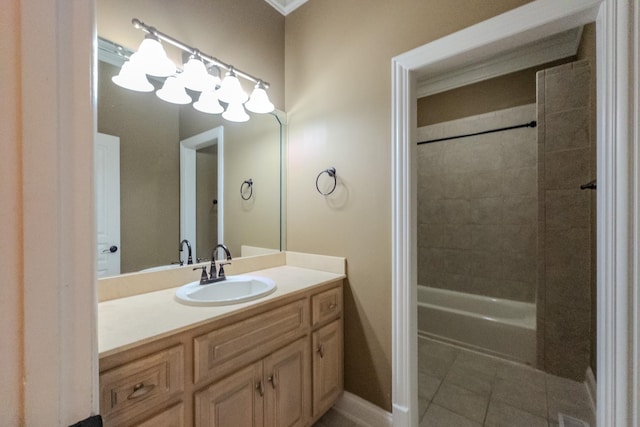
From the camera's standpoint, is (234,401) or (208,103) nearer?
(234,401)

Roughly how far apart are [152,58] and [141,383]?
135 cm

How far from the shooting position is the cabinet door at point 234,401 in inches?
38.3

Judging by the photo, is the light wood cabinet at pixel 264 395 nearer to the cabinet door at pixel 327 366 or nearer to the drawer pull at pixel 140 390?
the cabinet door at pixel 327 366

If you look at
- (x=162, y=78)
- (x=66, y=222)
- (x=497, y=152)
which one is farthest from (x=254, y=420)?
(x=497, y=152)

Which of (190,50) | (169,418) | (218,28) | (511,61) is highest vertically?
(511,61)

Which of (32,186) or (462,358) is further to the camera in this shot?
(462,358)

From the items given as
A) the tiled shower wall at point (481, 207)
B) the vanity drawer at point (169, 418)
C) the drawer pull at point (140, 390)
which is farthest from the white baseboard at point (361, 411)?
the tiled shower wall at point (481, 207)

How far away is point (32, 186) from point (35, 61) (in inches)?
5.6

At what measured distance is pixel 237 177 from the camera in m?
1.83

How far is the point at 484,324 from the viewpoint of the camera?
7.23ft

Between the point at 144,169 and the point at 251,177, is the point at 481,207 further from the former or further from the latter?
the point at 144,169

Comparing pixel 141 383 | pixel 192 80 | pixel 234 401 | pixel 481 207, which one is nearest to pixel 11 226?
pixel 141 383

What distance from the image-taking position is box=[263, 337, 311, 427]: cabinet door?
3.92 ft

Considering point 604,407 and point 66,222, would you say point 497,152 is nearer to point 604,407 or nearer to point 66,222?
point 604,407
